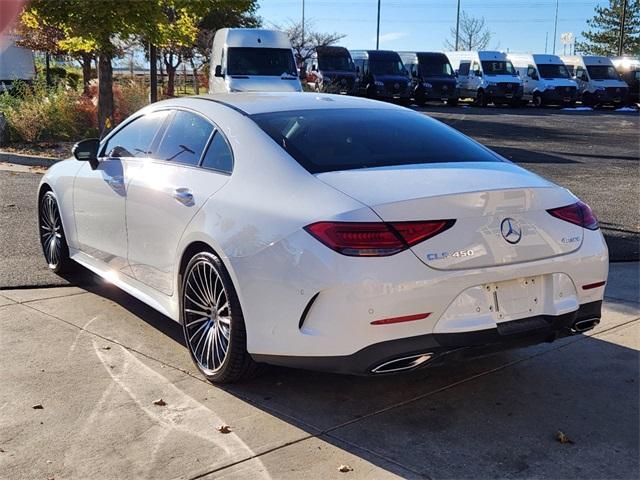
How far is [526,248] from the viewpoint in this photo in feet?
12.0

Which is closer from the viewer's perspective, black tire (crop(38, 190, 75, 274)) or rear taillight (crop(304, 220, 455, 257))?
rear taillight (crop(304, 220, 455, 257))

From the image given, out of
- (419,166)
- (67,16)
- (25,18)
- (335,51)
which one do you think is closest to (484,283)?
(419,166)

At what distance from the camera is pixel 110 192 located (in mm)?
5164

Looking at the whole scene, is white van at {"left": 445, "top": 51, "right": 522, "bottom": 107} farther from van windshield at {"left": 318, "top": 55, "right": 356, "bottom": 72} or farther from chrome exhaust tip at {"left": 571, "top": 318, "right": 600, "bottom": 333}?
chrome exhaust tip at {"left": 571, "top": 318, "right": 600, "bottom": 333}

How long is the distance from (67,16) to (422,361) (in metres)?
12.6

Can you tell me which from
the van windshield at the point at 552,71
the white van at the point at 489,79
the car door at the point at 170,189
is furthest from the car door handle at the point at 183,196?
the van windshield at the point at 552,71

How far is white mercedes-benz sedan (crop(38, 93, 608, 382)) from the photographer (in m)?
3.44

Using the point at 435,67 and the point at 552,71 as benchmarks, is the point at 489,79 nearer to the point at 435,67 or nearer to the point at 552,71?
the point at 435,67

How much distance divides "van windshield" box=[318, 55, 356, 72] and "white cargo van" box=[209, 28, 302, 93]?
11.8m

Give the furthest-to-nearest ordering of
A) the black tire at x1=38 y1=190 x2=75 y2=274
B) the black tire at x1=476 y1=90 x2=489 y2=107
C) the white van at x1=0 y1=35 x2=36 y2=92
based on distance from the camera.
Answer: the black tire at x1=476 y1=90 x2=489 y2=107 < the white van at x1=0 y1=35 x2=36 y2=92 < the black tire at x1=38 y1=190 x2=75 y2=274

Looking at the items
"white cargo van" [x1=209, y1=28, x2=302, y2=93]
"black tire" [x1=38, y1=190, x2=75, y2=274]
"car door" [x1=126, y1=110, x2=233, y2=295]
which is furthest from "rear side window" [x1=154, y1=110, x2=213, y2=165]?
"white cargo van" [x1=209, y1=28, x2=302, y2=93]

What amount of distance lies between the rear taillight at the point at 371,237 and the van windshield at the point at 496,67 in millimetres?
33144

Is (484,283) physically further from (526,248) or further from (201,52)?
(201,52)

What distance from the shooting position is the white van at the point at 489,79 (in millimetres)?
34375
